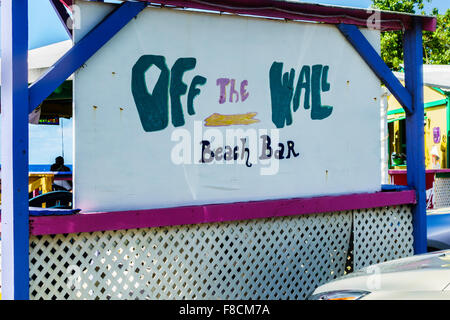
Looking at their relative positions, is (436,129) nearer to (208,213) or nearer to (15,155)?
(208,213)

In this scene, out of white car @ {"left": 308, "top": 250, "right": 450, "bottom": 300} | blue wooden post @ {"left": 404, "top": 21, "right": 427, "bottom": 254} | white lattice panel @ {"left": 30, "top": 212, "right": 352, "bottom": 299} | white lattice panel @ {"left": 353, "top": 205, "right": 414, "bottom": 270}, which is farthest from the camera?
blue wooden post @ {"left": 404, "top": 21, "right": 427, "bottom": 254}

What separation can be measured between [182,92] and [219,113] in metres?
0.49

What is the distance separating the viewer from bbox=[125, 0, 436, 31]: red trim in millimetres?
5297

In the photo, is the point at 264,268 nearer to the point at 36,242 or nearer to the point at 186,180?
the point at 186,180

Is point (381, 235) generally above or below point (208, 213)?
below

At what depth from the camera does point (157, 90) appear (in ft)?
16.7

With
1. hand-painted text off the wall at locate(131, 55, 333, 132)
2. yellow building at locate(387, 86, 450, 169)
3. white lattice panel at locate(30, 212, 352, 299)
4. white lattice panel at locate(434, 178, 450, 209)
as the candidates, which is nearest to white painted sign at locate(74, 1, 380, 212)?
hand-painted text off the wall at locate(131, 55, 333, 132)

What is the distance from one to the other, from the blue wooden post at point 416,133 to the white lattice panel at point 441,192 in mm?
5987

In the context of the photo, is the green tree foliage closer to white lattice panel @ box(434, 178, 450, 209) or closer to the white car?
white lattice panel @ box(434, 178, 450, 209)

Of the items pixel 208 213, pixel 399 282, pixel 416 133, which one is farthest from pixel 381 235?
pixel 399 282

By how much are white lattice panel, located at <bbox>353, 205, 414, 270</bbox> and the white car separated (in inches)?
79.8

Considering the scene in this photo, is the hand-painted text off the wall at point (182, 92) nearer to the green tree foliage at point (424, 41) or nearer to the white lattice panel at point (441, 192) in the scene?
the white lattice panel at point (441, 192)

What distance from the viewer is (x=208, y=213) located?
17.0 feet
